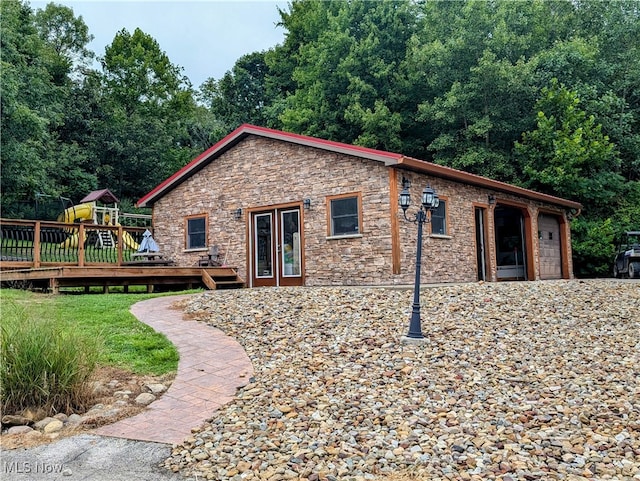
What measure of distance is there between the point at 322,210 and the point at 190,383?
695 centimetres

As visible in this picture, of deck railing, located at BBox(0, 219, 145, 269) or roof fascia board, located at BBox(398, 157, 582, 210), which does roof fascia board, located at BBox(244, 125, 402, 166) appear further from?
deck railing, located at BBox(0, 219, 145, 269)

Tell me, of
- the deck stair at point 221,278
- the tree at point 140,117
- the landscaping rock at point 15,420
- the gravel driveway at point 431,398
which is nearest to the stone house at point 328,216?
the deck stair at point 221,278

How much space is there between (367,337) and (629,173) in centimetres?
2132

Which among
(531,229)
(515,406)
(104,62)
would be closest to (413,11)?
(531,229)

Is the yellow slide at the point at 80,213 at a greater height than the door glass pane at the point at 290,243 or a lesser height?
greater

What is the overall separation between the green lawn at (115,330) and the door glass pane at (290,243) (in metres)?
4.31

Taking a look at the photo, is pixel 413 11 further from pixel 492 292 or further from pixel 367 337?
pixel 367 337

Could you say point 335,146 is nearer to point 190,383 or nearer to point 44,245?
point 190,383

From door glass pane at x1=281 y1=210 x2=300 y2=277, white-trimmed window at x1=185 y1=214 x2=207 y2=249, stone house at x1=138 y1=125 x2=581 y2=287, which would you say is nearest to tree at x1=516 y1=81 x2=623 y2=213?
stone house at x1=138 y1=125 x2=581 y2=287

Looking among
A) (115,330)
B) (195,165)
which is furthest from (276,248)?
(115,330)

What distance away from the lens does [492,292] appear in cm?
829

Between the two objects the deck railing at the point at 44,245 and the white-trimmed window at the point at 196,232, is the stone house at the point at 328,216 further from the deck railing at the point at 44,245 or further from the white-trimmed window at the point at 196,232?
the deck railing at the point at 44,245

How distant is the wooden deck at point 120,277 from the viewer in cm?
949

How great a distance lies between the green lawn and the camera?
4.91 m
